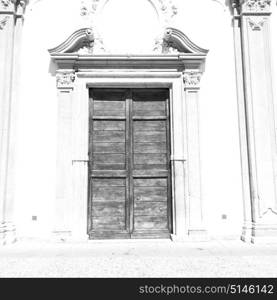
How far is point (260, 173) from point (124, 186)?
2639 mm

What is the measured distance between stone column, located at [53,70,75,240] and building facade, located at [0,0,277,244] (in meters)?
0.02

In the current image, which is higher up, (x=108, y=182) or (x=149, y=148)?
(x=149, y=148)

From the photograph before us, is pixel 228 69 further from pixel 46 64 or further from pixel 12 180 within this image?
pixel 12 180

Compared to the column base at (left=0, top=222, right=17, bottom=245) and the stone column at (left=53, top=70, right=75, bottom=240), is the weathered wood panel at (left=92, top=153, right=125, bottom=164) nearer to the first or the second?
the stone column at (left=53, top=70, right=75, bottom=240)

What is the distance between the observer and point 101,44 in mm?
7047

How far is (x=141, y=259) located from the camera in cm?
502

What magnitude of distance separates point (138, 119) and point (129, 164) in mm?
958

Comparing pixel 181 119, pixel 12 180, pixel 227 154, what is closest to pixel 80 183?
pixel 12 180

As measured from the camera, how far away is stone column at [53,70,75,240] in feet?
21.2

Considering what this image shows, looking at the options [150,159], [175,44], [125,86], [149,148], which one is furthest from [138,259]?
[175,44]

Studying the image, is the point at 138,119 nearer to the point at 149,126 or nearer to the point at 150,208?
the point at 149,126

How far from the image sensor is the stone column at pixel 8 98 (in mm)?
6422

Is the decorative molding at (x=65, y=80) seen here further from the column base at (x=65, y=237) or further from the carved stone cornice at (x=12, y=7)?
the column base at (x=65, y=237)

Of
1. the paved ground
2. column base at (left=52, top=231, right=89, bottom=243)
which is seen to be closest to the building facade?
column base at (left=52, top=231, right=89, bottom=243)
